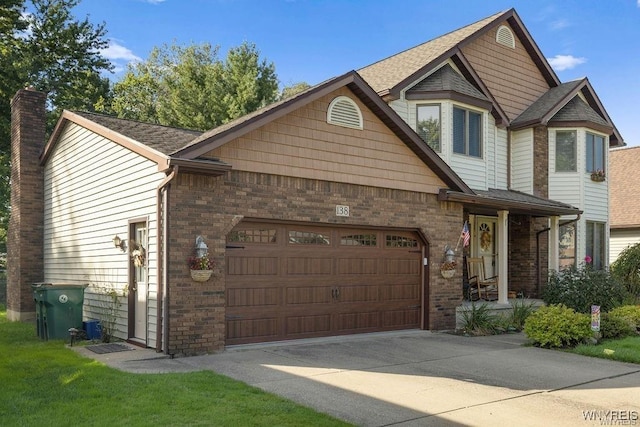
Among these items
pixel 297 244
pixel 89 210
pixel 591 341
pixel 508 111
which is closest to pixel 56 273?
pixel 89 210

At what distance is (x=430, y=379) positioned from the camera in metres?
8.37

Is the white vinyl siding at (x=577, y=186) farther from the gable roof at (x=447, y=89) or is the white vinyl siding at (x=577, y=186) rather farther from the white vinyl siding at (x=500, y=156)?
the gable roof at (x=447, y=89)

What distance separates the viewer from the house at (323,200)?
995 centimetres

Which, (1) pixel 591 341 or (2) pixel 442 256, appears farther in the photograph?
(2) pixel 442 256

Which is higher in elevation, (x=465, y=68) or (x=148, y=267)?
(x=465, y=68)

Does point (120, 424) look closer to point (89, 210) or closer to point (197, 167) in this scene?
point (197, 167)

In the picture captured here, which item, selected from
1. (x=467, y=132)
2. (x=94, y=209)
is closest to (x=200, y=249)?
(x=94, y=209)

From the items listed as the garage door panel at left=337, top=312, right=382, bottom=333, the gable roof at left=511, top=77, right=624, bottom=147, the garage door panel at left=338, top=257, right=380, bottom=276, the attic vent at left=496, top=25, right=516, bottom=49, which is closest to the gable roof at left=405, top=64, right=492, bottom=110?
the gable roof at left=511, top=77, right=624, bottom=147

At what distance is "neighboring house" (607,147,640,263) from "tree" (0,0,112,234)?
24.0 metres

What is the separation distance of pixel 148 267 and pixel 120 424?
456 centimetres

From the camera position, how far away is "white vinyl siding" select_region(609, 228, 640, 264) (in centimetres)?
2425

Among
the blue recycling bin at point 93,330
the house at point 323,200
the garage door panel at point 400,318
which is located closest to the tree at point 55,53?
the house at point 323,200

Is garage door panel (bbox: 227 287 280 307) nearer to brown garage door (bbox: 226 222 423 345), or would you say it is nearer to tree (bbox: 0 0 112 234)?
brown garage door (bbox: 226 222 423 345)

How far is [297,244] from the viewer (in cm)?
Answer: 1127
